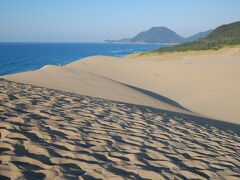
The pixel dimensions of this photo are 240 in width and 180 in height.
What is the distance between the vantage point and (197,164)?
14.3 ft

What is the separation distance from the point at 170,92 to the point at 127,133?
11602mm

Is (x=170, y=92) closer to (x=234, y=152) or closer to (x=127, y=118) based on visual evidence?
(x=127, y=118)

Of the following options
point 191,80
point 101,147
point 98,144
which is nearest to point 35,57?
point 191,80

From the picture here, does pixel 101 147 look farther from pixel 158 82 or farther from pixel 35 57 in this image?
pixel 35 57

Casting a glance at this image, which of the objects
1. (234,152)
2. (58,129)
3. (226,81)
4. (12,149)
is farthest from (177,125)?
(226,81)

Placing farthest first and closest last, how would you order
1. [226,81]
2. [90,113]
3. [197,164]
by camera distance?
[226,81], [90,113], [197,164]

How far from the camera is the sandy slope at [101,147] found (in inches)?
146

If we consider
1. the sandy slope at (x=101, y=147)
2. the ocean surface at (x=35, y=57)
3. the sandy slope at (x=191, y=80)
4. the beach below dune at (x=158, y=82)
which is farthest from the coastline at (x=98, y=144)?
the ocean surface at (x=35, y=57)

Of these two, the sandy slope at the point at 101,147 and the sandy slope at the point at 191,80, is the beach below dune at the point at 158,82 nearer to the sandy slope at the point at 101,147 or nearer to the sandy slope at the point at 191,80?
the sandy slope at the point at 191,80

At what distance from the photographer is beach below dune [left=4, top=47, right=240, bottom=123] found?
12.1 m

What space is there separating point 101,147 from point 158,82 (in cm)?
1552

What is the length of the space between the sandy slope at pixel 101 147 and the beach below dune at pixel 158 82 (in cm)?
457

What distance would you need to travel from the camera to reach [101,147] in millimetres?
4477

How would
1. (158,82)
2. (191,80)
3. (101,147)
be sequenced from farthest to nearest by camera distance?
(158,82) < (191,80) < (101,147)
